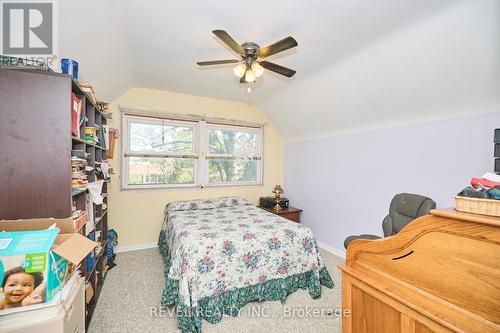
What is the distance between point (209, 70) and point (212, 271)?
235cm

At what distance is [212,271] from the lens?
1906mm

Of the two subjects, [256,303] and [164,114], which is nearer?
[256,303]

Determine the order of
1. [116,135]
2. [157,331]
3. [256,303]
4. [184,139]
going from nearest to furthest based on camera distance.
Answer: [157,331] → [256,303] → [116,135] → [184,139]

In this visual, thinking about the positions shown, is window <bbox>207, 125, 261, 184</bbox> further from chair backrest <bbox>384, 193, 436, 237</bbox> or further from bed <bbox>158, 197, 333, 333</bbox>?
chair backrest <bbox>384, 193, 436, 237</bbox>

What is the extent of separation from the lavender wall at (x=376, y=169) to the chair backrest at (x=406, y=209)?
293 millimetres

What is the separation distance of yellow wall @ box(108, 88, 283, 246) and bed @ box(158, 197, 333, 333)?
1.18 metres

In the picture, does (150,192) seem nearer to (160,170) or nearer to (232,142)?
(160,170)

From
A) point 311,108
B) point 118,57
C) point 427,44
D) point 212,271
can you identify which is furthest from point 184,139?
point 427,44

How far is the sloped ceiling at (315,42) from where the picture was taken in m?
1.61

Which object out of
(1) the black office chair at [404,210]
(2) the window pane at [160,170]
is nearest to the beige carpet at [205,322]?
(1) the black office chair at [404,210]

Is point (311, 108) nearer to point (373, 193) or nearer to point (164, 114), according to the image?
point (373, 193)

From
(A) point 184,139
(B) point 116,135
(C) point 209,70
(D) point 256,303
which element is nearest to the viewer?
(D) point 256,303

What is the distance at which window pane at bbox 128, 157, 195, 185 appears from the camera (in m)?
3.45

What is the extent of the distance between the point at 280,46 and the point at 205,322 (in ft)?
7.64
